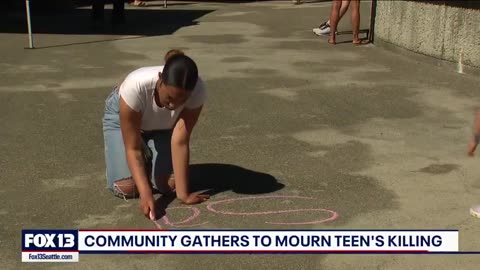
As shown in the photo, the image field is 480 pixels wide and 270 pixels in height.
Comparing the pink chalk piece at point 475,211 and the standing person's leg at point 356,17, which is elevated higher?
the standing person's leg at point 356,17

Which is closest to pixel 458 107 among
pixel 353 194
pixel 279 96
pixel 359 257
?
pixel 279 96

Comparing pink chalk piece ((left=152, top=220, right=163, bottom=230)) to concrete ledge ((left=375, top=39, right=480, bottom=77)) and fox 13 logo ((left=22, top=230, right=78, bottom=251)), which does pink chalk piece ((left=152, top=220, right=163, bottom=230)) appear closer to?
fox 13 logo ((left=22, top=230, right=78, bottom=251))

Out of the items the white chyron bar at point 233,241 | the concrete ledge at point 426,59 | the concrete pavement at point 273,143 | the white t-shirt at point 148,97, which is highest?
the white t-shirt at point 148,97

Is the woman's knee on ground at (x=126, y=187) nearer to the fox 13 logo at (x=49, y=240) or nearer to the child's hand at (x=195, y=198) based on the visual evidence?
the child's hand at (x=195, y=198)

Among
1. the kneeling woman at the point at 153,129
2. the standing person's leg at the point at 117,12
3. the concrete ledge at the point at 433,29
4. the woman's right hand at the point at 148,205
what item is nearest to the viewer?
the kneeling woman at the point at 153,129

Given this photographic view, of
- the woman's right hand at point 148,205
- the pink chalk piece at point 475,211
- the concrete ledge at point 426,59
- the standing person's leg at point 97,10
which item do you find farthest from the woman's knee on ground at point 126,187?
the standing person's leg at point 97,10

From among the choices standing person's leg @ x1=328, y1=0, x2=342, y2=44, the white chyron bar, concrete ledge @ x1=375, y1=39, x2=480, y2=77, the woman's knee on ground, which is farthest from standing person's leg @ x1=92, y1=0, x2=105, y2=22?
the white chyron bar

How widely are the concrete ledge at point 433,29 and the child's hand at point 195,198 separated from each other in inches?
193

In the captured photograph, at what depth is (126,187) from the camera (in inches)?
169

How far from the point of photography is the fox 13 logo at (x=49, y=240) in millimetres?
3686

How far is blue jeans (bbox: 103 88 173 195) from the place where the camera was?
4.30 m

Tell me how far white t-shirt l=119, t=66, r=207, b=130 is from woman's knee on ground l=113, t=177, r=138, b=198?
14.7 inches

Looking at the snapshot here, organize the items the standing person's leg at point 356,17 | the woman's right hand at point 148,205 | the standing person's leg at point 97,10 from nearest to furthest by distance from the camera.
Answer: the woman's right hand at point 148,205
the standing person's leg at point 356,17
the standing person's leg at point 97,10

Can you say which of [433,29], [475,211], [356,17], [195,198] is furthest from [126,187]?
[356,17]
